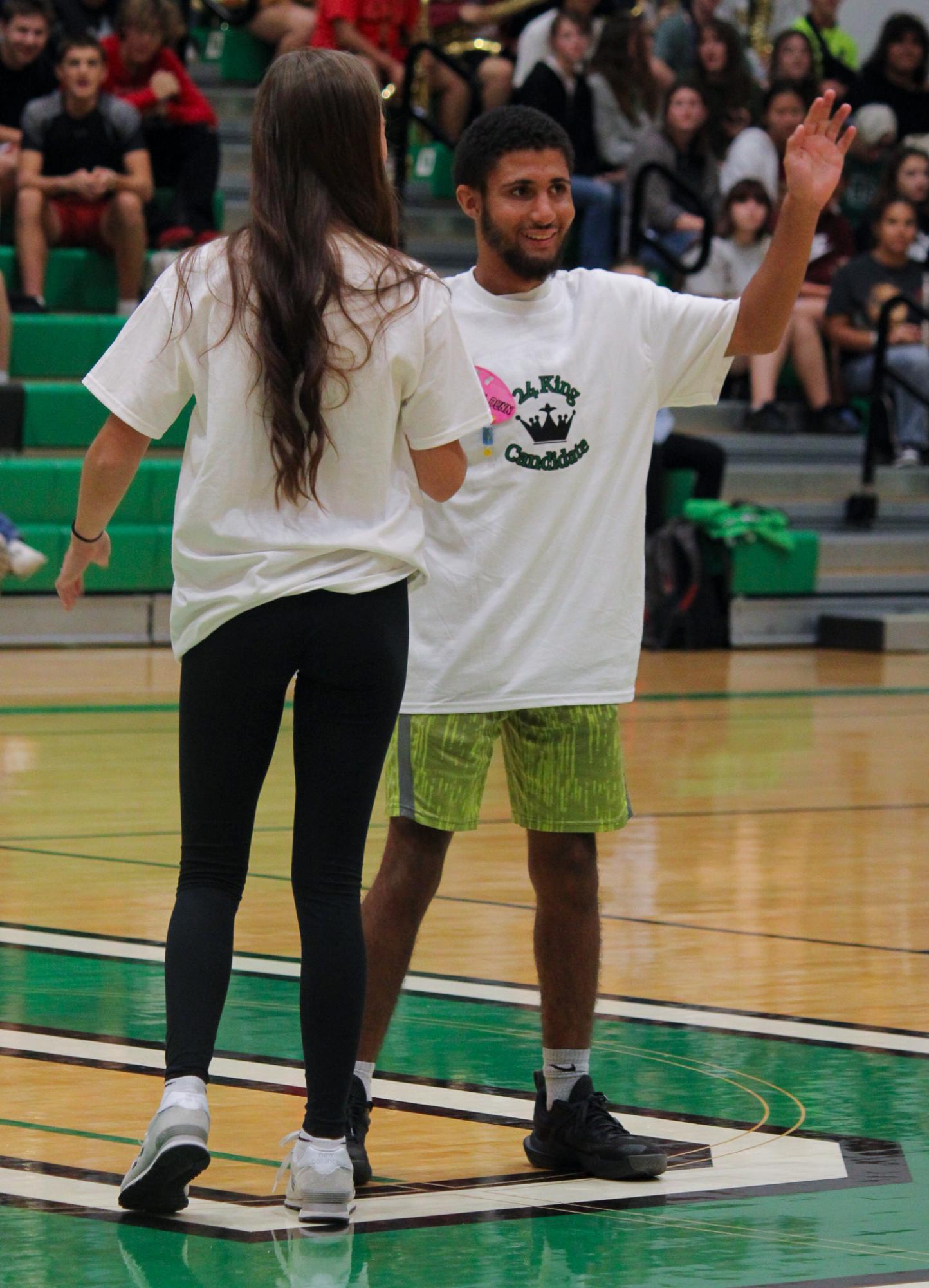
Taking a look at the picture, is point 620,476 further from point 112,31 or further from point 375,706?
point 112,31

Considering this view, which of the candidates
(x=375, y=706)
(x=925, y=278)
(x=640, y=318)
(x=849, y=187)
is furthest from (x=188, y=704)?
(x=849, y=187)

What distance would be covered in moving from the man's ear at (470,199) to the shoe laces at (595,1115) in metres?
1.33

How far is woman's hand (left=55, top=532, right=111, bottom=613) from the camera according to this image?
10.6 feet

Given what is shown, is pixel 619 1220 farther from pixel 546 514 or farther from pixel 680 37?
pixel 680 37

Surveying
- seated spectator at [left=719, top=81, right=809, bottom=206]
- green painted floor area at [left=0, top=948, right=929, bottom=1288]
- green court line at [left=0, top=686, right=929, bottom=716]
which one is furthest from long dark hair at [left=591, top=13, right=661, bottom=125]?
green painted floor area at [left=0, top=948, right=929, bottom=1288]

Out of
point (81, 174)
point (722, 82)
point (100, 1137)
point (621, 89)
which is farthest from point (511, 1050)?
point (722, 82)

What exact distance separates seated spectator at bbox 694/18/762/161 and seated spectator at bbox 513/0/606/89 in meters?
0.71

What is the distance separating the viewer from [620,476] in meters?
3.62

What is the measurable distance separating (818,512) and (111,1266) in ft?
35.8

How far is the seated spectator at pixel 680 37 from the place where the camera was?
49.0 feet

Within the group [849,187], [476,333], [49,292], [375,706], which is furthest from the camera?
[849,187]

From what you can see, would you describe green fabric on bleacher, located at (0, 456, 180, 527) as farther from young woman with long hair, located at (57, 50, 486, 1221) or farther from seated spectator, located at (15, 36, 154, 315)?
young woman with long hair, located at (57, 50, 486, 1221)

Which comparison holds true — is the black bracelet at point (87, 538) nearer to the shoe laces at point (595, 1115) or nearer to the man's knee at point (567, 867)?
the man's knee at point (567, 867)

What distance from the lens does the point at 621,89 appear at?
14.0 meters
